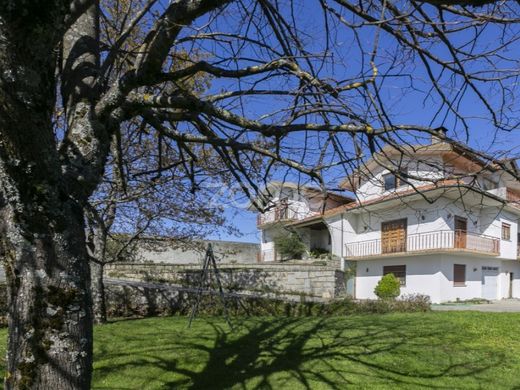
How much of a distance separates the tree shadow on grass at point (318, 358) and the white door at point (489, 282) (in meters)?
17.6

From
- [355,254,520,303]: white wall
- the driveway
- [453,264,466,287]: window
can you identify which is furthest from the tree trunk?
[453,264,466,287]: window

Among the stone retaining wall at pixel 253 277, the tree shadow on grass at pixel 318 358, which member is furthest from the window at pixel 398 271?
the tree shadow on grass at pixel 318 358

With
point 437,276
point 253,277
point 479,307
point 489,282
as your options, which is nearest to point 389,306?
point 253,277

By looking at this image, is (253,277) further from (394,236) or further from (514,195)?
(394,236)

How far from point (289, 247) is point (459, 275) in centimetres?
992

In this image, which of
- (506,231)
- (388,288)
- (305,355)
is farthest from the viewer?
(506,231)

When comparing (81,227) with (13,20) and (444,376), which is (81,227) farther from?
(444,376)

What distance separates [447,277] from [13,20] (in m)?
22.6

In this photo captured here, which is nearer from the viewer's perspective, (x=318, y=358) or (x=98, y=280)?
(x=318, y=358)

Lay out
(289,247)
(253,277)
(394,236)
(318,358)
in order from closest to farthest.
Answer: (318,358), (253,277), (394,236), (289,247)

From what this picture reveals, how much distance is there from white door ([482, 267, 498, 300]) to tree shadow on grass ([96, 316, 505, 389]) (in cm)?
1762

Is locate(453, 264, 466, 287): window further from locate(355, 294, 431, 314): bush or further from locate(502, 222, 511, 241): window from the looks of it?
locate(355, 294, 431, 314): bush

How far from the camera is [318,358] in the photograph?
622 centimetres

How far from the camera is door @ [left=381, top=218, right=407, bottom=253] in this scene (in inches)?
924
